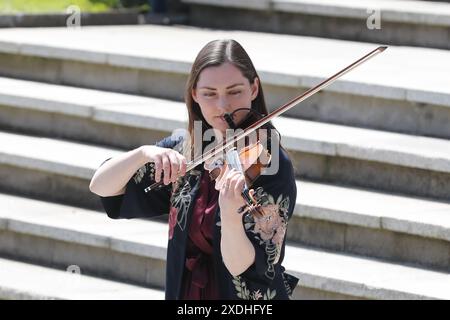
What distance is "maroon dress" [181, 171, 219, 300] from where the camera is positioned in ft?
13.0

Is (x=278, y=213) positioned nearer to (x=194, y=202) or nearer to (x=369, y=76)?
(x=194, y=202)

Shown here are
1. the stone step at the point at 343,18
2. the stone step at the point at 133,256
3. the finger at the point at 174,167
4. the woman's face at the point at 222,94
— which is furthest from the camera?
the stone step at the point at 343,18

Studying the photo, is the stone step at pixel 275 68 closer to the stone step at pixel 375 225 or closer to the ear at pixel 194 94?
the stone step at pixel 375 225

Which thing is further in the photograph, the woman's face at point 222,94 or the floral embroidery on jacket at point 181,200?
the floral embroidery on jacket at point 181,200

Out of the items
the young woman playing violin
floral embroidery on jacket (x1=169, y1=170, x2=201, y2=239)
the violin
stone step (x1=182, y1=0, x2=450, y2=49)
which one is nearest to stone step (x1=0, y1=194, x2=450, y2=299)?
the young woman playing violin

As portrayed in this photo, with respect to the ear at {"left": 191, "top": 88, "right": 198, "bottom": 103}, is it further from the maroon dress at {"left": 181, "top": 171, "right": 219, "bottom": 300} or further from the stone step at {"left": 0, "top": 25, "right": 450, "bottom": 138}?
the stone step at {"left": 0, "top": 25, "right": 450, "bottom": 138}

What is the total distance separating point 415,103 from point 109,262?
169cm

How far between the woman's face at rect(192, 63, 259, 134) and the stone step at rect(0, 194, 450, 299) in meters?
1.92

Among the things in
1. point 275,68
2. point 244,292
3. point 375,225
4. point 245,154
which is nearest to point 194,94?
point 245,154

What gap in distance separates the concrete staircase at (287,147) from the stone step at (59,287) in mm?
10

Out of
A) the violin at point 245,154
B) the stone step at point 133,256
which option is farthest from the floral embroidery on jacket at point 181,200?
the stone step at point 133,256

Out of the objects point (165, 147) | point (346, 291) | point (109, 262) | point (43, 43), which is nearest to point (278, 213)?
point (165, 147)

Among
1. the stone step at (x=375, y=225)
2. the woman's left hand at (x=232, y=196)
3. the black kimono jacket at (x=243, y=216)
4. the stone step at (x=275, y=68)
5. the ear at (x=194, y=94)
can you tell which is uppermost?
the ear at (x=194, y=94)

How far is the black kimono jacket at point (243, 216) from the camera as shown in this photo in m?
3.82
